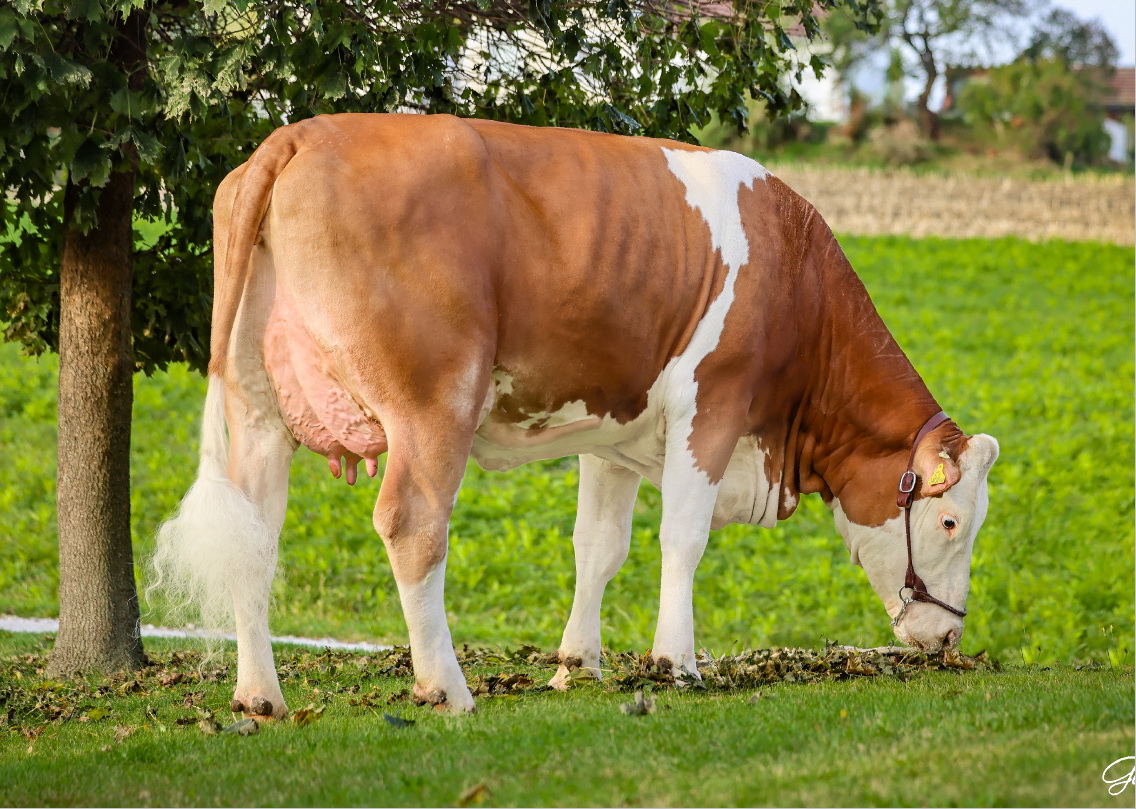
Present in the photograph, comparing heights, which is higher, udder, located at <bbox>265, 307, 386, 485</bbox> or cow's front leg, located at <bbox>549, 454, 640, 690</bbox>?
udder, located at <bbox>265, 307, 386, 485</bbox>

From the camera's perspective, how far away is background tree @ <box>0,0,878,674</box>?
6.34 m

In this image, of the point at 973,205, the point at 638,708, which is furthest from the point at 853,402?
the point at 973,205

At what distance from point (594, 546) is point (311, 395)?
176cm

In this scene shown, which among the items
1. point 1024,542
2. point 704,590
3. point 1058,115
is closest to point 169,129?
point 704,590

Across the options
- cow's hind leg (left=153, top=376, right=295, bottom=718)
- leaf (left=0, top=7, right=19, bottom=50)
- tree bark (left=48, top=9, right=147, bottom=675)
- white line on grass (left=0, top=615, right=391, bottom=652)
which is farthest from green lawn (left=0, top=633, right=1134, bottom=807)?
white line on grass (left=0, top=615, right=391, bottom=652)

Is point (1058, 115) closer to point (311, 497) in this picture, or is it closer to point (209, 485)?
point (311, 497)

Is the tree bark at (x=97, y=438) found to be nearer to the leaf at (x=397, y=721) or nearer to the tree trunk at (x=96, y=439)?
the tree trunk at (x=96, y=439)

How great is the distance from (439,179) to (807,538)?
9398 millimetres

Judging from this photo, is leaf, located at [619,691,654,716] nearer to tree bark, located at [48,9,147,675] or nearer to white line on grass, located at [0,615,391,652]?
tree bark, located at [48,9,147,675]

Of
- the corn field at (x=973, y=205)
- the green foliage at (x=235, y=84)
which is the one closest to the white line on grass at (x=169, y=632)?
the green foliage at (x=235, y=84)

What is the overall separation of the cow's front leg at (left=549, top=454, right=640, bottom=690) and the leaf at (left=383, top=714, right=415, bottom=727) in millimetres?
1301

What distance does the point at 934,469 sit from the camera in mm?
6469

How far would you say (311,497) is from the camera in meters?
14.7

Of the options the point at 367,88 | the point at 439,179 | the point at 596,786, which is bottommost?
the point at 596,786
